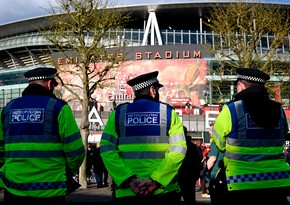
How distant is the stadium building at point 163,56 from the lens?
5062 cm

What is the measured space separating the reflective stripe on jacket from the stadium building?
104 ft

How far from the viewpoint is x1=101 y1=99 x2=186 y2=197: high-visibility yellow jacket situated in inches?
154

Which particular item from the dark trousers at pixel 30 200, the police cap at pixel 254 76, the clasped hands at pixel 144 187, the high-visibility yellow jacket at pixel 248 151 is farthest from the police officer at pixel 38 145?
the police cap at pixel 254 76

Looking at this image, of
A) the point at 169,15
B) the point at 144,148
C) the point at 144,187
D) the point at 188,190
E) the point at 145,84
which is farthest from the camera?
the point at 169,15

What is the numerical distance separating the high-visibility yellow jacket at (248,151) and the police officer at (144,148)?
0.42 metres

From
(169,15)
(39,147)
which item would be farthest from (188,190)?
(169,15)

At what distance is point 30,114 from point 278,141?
89.8 inches

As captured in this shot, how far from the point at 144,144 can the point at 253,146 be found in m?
0.97

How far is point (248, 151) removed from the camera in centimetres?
399

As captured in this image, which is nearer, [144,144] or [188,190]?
[144,144]

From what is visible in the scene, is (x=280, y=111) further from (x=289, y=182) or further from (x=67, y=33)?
(x=67, y=33)

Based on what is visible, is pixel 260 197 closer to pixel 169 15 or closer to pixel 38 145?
pixel 38 145

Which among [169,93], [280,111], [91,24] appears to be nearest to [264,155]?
[280,111]

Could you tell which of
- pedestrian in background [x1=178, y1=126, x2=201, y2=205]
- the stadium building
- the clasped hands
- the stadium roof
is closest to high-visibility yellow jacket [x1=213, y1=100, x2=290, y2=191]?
the clasped hands
